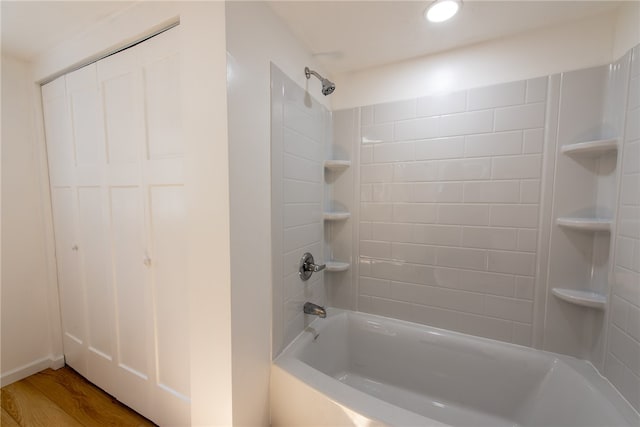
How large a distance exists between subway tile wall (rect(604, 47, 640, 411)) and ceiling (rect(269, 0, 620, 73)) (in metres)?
0.40

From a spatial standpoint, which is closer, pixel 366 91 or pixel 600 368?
pixel 600 368

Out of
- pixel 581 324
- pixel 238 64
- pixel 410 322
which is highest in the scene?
pixel 238 64

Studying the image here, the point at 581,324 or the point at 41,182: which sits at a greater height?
the point at 41,182

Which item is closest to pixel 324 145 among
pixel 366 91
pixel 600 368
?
pixel 366 91

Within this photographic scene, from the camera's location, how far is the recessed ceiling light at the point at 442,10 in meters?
1.03

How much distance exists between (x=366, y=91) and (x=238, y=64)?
972 mm

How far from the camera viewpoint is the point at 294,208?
1.31 metres

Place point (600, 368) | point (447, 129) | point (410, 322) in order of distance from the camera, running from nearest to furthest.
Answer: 1. point (600, 368)
2. point (447, 129)
3. point (410, 322)

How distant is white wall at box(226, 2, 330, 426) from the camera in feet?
2.98

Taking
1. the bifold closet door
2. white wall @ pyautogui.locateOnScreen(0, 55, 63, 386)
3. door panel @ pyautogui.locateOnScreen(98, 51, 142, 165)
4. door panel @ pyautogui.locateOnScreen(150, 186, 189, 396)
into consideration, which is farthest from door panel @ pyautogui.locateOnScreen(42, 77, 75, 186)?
door panel @ pyautogui.locateOnScreen(150, 186, 189, 396)

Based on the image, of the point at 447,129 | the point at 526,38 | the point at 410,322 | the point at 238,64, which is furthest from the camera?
the point at 410,322

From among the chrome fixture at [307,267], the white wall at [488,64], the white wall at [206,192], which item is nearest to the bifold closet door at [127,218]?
the white wall at [206,192]

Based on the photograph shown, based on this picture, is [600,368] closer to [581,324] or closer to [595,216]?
[581,324]

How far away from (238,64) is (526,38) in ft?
4.79
